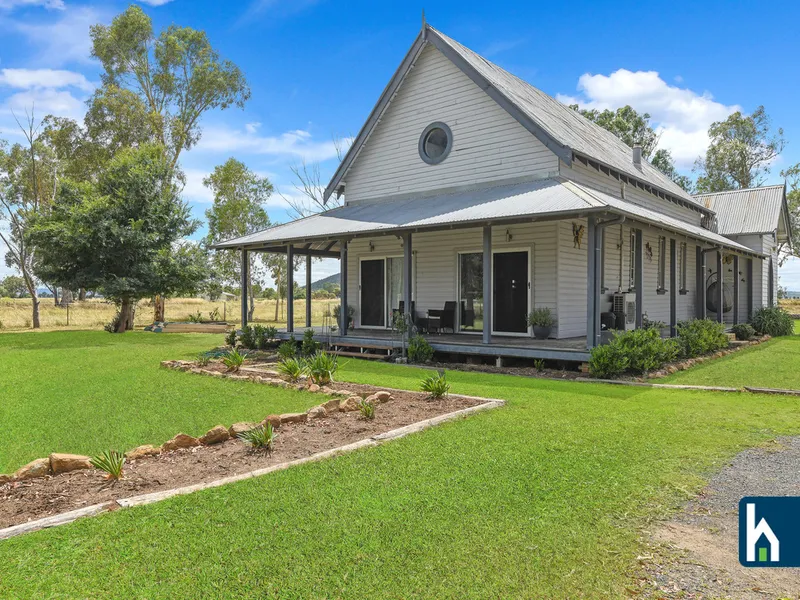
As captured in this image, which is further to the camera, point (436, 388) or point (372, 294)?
point (372, 294)

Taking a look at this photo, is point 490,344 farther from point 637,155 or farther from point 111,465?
point 637,155

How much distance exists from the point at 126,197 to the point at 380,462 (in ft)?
63.7

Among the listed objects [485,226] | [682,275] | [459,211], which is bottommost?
[682,275]

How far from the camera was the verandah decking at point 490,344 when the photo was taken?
1041 cm

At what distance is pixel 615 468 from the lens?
4547 millimetres

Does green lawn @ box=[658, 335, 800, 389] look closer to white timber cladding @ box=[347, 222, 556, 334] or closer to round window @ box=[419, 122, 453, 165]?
white timber cladding @ box=[347, 222, 556, 334]

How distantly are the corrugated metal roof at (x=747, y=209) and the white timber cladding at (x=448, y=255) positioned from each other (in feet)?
45.4

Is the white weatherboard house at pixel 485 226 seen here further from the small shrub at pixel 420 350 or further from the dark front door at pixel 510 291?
the small shrub at pixel 420 350

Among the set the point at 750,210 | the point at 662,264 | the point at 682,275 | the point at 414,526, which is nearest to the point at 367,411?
the point at 414,526

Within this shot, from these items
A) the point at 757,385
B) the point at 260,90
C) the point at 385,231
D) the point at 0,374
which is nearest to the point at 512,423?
the point at 757,385

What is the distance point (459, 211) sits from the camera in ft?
38.5

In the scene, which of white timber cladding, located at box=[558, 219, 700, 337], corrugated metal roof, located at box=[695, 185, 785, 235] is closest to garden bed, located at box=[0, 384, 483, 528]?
white timber cladding, located at box=[558, 219, 700, 337]

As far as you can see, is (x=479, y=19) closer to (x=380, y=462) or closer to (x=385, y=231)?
(x=385, y=231)

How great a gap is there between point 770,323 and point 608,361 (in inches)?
545
